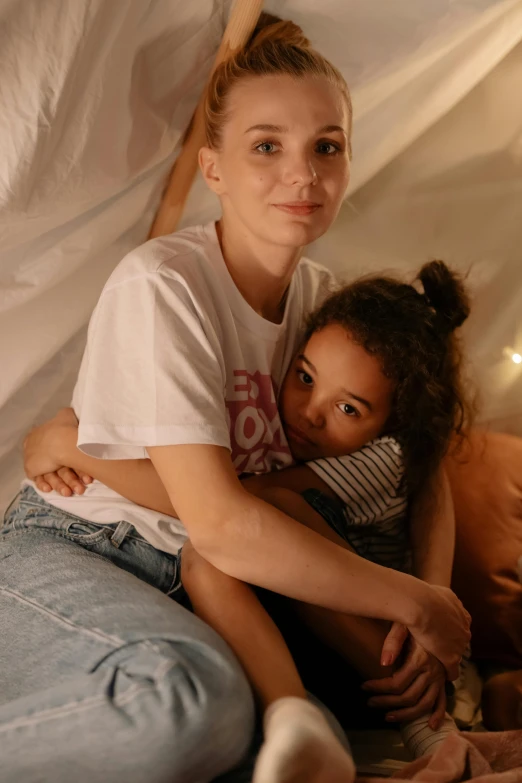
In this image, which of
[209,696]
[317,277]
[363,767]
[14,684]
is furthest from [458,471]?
[14,684]

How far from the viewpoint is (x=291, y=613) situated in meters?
0.97

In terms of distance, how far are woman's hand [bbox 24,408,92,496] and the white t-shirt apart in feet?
0.05

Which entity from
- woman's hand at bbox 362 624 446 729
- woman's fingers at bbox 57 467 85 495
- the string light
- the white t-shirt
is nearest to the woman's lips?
the white t-shirt

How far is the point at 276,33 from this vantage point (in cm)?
103

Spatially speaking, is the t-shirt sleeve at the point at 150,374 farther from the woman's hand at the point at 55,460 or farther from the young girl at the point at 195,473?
the woman's hand at the point at 55,460

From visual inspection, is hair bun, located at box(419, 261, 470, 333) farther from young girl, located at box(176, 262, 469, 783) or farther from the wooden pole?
the wooden pole

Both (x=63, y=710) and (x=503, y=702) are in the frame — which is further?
(x=503, y=702)

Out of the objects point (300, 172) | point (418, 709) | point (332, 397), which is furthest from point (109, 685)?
point (300, 172)

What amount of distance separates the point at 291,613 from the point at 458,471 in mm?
446

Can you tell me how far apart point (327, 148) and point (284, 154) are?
7 centimetres

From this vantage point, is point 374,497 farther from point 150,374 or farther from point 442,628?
point 150,374

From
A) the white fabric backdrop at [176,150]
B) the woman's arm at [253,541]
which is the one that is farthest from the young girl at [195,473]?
the white fabric backdrop at [176,150]

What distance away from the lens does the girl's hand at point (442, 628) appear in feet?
2.97

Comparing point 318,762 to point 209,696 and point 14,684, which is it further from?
point 14,684
